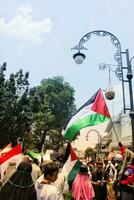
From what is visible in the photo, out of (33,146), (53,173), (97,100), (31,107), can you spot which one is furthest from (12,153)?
(33,146)

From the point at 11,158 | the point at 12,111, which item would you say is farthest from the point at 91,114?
the point at 12,111

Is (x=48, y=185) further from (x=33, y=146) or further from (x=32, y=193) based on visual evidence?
(x=33, y=146)

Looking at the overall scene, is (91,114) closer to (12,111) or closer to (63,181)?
(63,181)

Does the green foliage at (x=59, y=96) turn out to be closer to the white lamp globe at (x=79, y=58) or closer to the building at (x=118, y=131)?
the building at (x=118, y=131)

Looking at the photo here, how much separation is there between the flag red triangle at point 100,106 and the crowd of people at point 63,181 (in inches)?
41.6

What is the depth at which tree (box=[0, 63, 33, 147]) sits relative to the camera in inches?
1640

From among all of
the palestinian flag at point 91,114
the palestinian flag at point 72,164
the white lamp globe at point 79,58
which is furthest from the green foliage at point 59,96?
the palestinian flag at point 72,164

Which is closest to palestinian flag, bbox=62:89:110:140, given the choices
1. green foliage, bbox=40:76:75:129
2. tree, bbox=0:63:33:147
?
tree, bbox=0:63:33:147

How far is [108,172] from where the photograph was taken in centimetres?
1636

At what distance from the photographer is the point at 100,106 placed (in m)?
13.9

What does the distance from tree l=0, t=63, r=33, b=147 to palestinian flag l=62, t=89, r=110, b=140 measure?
27.9 m

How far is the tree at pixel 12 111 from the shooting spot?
41656 mm

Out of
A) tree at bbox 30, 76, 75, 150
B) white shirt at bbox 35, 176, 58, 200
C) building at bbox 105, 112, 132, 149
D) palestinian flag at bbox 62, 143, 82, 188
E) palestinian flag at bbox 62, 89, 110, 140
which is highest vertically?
tree at bbox 30, 76, 75, 150

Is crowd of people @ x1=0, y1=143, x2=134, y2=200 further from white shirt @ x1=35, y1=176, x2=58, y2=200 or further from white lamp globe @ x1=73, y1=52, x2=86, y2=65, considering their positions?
white lamp globe @ x1=73, y1=52, x2=86, y2=65
